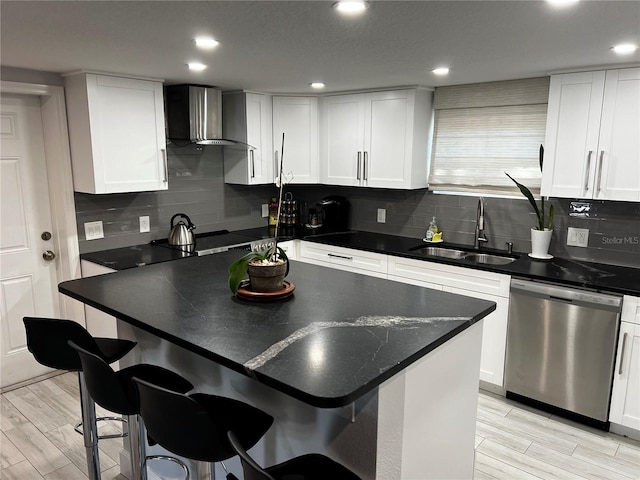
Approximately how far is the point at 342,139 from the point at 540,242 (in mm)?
1895

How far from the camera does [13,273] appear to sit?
343 centimetres

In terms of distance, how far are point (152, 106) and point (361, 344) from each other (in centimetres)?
274

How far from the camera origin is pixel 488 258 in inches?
148

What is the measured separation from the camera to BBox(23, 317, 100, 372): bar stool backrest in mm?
1930

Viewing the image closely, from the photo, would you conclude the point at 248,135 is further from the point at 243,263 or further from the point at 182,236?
the point at 243,263

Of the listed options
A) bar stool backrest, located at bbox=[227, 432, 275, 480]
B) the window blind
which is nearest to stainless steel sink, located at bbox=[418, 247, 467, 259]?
the window blind

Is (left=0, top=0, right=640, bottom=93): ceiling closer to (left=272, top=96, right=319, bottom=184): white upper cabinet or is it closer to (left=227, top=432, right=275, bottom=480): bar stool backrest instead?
(left=272, top=96, right=319, bottom=184): white upper cabinet

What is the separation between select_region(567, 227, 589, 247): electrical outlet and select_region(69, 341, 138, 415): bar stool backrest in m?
3.11

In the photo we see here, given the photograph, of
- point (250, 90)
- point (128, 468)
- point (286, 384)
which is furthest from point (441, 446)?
point (250, 90)

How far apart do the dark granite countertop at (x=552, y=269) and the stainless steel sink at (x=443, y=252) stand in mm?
41

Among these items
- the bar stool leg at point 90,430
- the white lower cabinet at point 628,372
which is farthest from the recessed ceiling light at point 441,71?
the bar stool leg at point 90,430

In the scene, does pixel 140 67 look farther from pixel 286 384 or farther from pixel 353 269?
pixel 286 384

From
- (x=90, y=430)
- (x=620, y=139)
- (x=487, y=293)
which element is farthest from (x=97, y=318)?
(x=620, y=139)

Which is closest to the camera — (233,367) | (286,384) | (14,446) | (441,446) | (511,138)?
(286,384)
